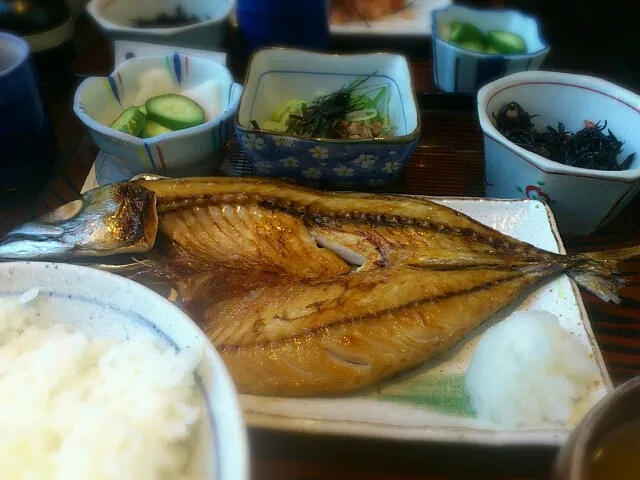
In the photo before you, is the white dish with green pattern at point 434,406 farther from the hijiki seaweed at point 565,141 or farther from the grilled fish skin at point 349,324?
the hijiki seaweed at point 565,141

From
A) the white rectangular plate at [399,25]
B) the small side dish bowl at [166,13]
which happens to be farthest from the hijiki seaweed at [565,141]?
the small side dish bowl at [166,13]

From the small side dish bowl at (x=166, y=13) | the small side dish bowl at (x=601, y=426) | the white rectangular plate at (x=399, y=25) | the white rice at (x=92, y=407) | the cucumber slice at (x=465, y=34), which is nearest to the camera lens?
the white rice at (x=92, y=407)

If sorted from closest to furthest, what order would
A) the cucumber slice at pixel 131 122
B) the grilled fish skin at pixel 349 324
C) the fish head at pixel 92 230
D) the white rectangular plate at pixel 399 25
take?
the grilled fish skin at pixel 349 324, the fish head at pixel 92 230, the cucumber slice at pixel 131 122, the white rectangular plate at pixel 399 25

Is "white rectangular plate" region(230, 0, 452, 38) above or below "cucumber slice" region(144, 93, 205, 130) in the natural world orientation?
above

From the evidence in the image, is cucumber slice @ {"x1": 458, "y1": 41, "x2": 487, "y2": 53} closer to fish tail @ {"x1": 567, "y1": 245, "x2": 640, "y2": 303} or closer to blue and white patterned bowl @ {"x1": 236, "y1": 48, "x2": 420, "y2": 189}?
blue and white patterned bowl @ {"x1": 236, "y1": 48, "x2": 420, "y2": 189}

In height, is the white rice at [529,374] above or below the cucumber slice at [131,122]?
below

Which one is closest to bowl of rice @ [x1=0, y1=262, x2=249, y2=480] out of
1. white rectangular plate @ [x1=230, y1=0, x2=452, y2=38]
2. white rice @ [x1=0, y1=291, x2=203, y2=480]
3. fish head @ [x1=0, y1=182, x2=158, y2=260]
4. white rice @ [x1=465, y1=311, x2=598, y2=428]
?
white rice @ [x1=0, y1=291, x2=203, y2=480]

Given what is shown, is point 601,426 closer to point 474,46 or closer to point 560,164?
point 560,164

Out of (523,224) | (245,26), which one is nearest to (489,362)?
(523,224)
